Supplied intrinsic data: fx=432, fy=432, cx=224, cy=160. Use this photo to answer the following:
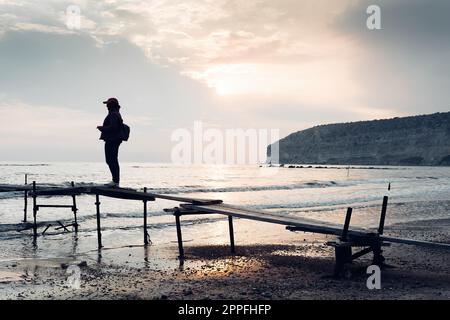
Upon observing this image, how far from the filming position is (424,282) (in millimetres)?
9680

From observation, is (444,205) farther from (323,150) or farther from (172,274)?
(323,150)

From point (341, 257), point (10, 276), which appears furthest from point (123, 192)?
point (341, 257)

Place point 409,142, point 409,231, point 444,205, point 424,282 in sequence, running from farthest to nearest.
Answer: point 409,142 < point 444,205 < point 409,231 < point 424,282

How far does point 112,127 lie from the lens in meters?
13.6

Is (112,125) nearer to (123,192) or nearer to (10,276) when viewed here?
(123,192)

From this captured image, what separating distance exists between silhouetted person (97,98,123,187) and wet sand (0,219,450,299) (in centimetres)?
327

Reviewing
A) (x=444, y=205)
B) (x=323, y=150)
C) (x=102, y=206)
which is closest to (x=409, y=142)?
(x=323, y=150)

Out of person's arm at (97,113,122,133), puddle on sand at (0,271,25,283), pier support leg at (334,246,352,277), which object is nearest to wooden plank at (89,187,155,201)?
person's arm at (97,113,122,133)

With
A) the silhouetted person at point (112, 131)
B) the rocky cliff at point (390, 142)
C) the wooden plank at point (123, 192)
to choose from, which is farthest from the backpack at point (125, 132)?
the rocky cliff at point (390, 142)

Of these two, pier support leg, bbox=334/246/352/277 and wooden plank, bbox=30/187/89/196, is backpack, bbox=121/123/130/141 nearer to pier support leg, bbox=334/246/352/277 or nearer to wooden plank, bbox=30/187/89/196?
wooden plank, bbox=30/187/89/196

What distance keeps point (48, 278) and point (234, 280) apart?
4.62 meters

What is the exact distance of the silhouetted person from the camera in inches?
534

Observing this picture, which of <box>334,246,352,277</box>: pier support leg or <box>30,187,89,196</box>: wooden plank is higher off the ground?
<box>30,187,89,196</box>: wooden plank
